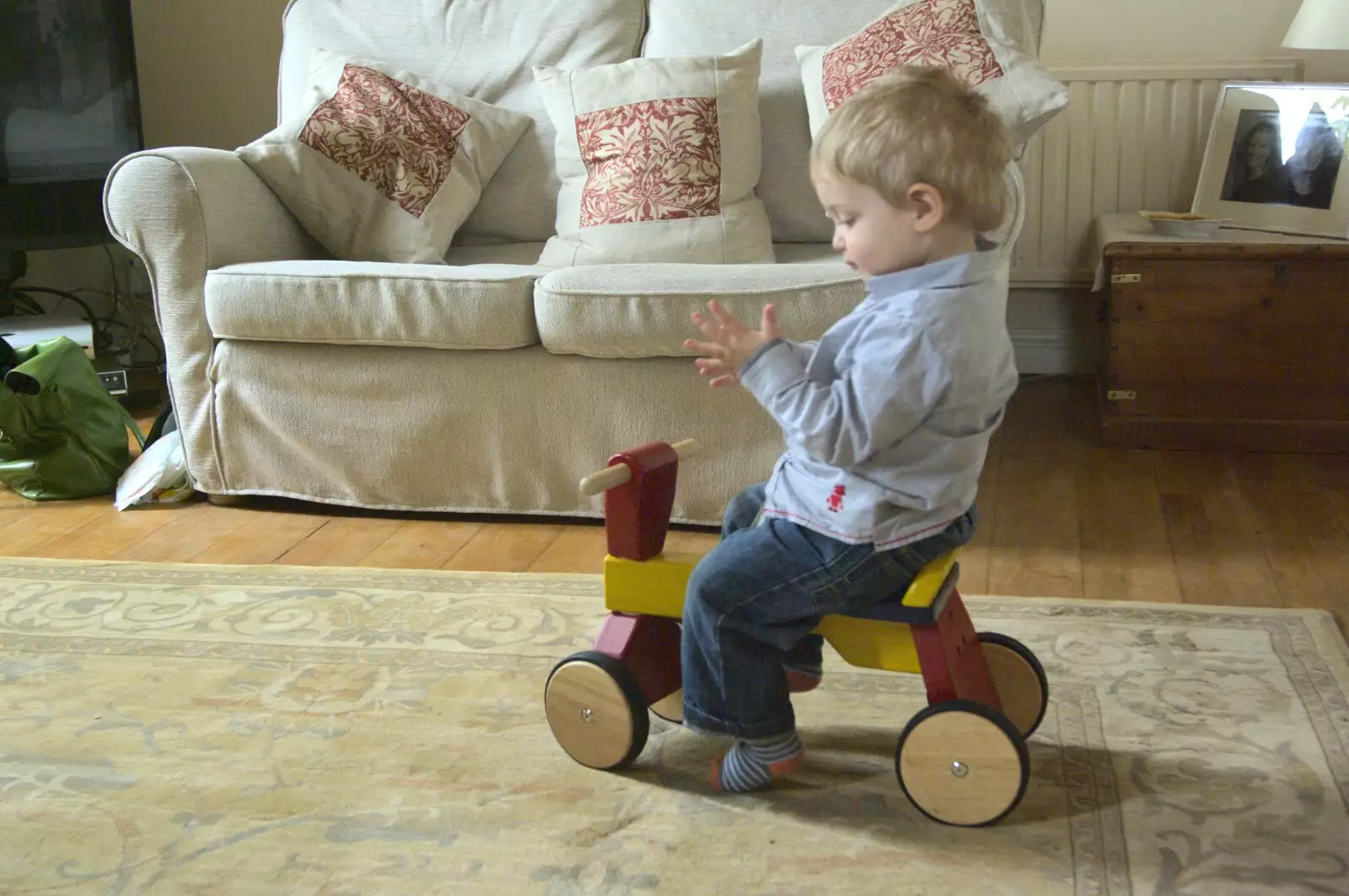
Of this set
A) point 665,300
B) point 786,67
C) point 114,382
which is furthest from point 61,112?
point 665,300

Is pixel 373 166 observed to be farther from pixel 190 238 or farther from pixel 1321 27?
pixel 1321 27

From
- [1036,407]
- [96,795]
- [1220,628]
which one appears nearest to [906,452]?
[1220,628]

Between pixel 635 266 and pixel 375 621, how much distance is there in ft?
2.32

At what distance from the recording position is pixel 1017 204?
2.03 m

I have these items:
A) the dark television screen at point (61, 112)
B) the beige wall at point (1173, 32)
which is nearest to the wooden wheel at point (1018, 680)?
the beige wall at point (1173, 32)

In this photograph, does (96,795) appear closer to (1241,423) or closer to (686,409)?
(686,409)

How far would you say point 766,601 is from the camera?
126 centimetres

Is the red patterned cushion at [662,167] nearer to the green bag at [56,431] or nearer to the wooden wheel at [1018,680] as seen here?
the green bag at [56,431]

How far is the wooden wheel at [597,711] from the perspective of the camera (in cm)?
134

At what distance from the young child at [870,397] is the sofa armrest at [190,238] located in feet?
4.42

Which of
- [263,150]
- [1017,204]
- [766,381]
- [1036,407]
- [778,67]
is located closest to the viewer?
[766,381]

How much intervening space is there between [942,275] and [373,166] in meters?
1.57

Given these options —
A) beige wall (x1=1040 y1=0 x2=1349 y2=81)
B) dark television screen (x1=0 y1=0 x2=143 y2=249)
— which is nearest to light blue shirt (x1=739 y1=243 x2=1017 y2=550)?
beige wall (x1=1040 y1=0 x2=1349 y2=81)

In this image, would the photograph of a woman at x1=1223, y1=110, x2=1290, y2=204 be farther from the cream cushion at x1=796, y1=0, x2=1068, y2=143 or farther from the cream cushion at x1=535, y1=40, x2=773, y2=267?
the cream cushion at x1=535, y1=40, x2=773, y2=267
